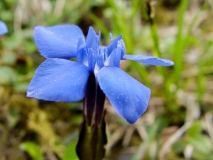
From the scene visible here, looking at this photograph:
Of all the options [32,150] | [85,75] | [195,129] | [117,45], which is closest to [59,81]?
[85,75]

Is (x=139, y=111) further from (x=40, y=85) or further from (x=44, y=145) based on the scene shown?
(x=44, y=145)

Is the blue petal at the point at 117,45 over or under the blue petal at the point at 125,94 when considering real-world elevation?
over

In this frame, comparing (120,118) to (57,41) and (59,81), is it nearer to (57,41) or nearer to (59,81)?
(57,41)

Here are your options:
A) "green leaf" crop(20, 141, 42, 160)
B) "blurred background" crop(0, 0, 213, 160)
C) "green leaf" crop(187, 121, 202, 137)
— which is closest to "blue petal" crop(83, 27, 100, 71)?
"blurred background" crop(0, 0, 213, 160)

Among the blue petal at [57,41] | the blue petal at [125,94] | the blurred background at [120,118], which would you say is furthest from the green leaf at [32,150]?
the blue petal at [125,94]

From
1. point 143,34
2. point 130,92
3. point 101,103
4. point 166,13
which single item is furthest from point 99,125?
point 166,13

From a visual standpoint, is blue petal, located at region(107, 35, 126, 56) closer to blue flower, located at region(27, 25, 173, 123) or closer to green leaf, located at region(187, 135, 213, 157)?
blue flower, located at region(27, 25, 173, 123)

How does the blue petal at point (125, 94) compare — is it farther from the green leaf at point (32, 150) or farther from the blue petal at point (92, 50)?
the green leaf at point (32, 150)
